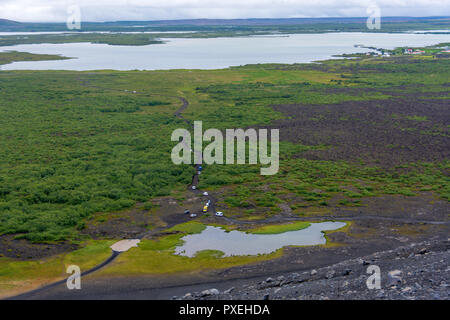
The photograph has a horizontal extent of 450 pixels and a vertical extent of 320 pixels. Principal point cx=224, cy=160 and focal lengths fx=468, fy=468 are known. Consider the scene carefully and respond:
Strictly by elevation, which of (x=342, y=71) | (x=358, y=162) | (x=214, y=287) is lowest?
(x=214, y=287)

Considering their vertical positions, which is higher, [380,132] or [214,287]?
[380,132]

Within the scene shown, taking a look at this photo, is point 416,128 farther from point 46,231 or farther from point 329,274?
point 46,231

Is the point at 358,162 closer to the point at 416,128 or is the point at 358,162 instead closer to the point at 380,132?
the point at 380,132

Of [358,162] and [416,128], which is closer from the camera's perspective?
[358,162]

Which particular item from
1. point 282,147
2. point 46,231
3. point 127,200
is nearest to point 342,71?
point 282,147

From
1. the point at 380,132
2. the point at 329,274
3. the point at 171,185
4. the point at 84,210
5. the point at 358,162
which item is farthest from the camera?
the point at 380,132

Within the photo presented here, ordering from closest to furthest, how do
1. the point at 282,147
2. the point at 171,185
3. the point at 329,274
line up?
the point at 329,274
the point at 171,185
the point at 282,147

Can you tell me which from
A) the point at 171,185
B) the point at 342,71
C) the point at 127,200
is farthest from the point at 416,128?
the point at 342,71
